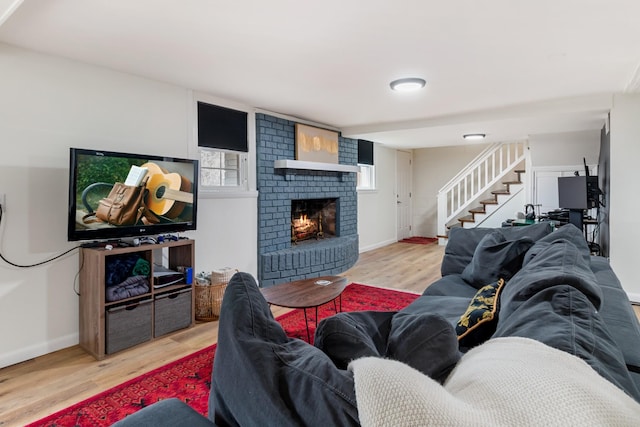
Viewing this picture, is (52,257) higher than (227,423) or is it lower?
higher

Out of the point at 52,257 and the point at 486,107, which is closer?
the point at 52,257

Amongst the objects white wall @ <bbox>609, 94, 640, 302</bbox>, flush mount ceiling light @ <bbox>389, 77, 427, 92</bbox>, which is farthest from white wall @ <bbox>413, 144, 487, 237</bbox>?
flush mount ceiling light @ <bbox>389, 77, 427, 92</bbox>

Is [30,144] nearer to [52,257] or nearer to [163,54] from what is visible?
[52,257]

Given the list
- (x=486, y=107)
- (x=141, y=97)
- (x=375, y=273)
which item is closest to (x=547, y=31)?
(x=486, y=107)

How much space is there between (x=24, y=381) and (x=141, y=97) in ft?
7.60

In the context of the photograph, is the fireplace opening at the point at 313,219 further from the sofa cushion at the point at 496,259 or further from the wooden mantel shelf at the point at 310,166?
the sofa cushion at the point at 496,259

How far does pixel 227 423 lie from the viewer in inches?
34.8

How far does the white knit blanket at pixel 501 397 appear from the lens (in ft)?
1.63

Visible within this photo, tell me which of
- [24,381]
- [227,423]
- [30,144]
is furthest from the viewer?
[30,144]

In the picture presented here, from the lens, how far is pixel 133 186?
2871mm

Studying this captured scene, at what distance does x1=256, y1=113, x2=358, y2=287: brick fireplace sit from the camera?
4434 mm

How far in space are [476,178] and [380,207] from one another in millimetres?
2415

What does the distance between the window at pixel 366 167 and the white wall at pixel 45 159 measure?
400cm

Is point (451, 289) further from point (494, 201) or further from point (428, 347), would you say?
point (494, 201)
